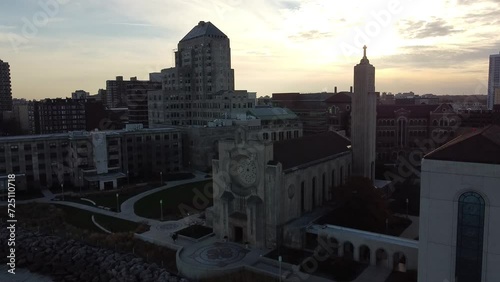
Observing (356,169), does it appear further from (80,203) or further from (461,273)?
(80,203)

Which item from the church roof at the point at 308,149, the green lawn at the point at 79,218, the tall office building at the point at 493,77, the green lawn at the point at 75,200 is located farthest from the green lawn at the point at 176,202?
the tall office building at the point at 493,77

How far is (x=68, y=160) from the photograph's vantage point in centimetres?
8294

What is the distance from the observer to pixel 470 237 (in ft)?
100

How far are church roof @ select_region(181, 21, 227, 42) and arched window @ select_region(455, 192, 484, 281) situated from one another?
4180 inches

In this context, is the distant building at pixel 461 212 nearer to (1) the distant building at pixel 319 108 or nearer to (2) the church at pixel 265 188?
(2) the church at pixel 265 188

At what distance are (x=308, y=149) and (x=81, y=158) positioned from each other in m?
50.8

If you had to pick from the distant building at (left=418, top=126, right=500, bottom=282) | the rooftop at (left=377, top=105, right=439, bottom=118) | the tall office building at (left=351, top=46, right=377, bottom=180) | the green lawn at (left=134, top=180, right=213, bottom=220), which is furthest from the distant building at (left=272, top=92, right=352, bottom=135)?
the distant building at (left=418, top=126, right=500, bottom=282)

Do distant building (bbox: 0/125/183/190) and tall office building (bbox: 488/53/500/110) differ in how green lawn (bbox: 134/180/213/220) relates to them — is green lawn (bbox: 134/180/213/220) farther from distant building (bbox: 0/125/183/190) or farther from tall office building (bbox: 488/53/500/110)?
tall office building (bbox: 488/53/500/110)

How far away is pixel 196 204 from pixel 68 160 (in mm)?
33816

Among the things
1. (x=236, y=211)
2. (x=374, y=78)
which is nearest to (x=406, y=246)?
(x=236, y=211)

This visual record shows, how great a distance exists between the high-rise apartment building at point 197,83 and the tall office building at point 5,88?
104351 millimetres

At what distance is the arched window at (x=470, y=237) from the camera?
3008 centimetres

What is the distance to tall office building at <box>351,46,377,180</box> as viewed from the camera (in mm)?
67562

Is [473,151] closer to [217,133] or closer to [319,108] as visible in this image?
[217,133]
